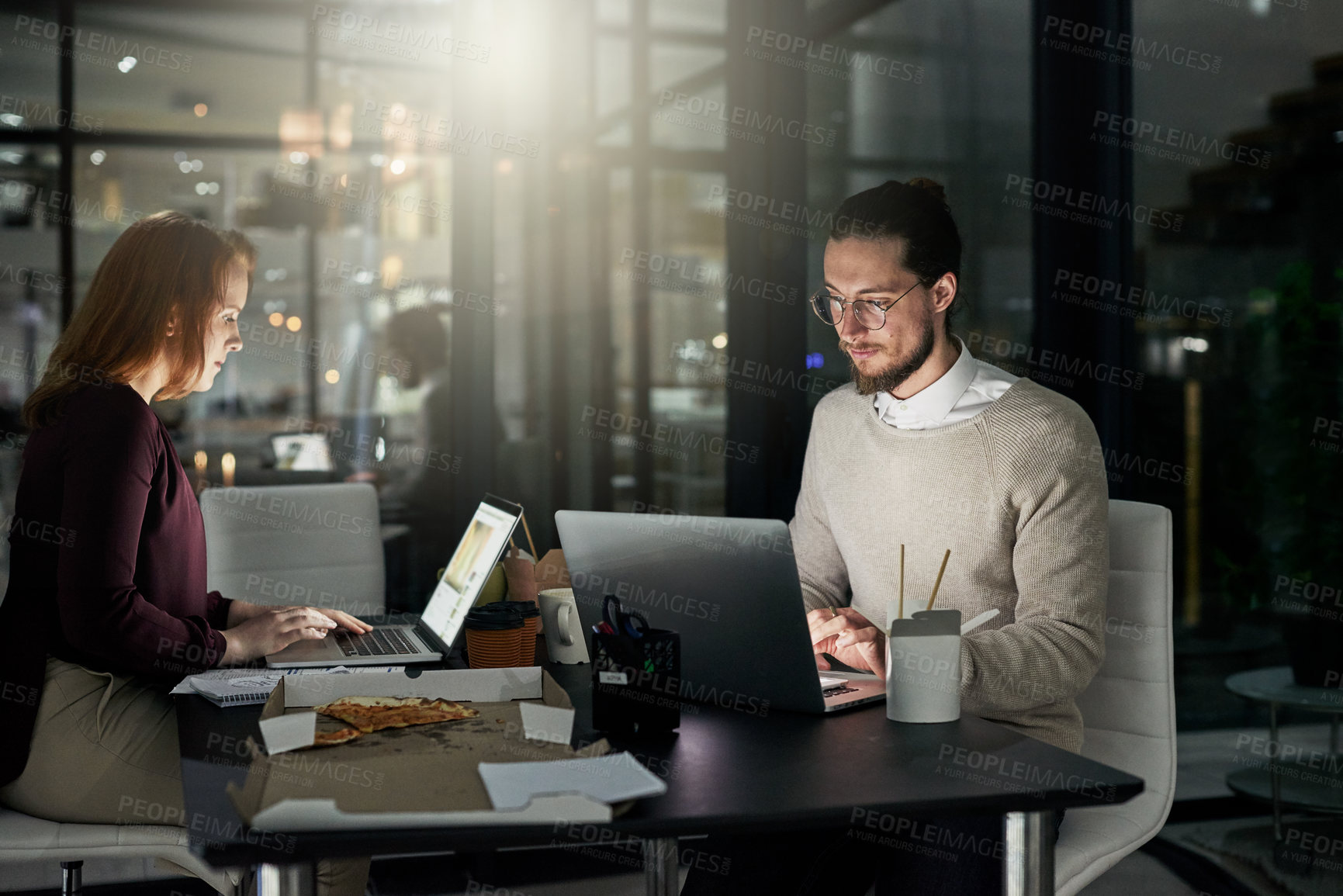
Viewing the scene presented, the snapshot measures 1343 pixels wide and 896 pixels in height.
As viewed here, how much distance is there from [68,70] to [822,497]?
3.63 meters

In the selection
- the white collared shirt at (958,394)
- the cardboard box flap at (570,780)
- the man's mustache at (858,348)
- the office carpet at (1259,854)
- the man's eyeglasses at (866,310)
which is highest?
the man's eyeglasses at (866,310)

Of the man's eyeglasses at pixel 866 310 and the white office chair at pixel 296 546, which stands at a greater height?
the man's eyeglasses at pixel 866 310

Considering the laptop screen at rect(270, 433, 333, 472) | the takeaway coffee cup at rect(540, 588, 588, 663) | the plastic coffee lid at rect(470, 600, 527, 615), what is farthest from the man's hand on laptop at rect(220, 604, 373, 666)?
the laptop screen at rect(270, 433, 333, 472)

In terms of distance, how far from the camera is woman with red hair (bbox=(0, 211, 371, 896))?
1670 millimetres

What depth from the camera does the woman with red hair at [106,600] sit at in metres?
1.67

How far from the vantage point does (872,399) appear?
2.08 meters

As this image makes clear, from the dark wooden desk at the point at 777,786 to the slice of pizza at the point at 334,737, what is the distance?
0.08m

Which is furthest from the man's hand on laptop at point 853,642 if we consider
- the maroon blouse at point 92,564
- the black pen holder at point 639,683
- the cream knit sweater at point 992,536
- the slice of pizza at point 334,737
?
the maroon blouse at point 92,564

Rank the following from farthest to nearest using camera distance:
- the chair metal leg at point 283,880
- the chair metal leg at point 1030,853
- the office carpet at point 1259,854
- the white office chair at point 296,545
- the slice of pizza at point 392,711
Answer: the office carpet at point 1259,854 < the white office chair at point 296,545 < the slice of pizza at point 392,711 < the chair metal leg at point 1030,853 < the chair metal leg at point 283,880

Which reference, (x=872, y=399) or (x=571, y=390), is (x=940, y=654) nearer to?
(x=872, y=399)

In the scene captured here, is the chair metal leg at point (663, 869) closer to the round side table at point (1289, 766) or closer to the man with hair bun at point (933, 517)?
the man with hair bun at point (933, 517)

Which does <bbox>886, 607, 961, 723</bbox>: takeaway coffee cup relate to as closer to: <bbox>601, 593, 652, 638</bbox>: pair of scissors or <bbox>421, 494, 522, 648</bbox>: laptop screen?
<bbox>601, 593, 652, 638</bbox>: pair of scissors

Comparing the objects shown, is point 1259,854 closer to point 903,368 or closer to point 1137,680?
point 1137,680

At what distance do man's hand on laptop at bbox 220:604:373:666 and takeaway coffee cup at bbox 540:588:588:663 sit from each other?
378 mm
